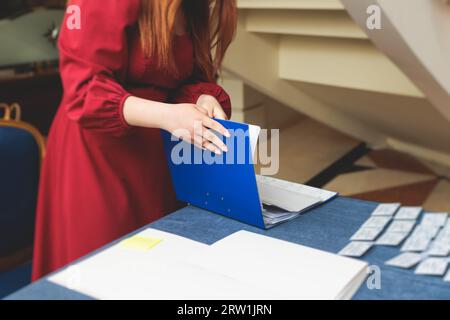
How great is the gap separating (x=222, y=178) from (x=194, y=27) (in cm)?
44

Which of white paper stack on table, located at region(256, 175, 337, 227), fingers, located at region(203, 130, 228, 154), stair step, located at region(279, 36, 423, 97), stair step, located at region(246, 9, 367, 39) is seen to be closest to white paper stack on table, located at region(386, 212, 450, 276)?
white paper stack on table, located at region(256, 175, 337, 227)

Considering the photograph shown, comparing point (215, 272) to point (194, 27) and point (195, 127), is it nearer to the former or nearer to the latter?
point (195, 127)

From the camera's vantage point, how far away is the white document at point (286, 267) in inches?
29.7

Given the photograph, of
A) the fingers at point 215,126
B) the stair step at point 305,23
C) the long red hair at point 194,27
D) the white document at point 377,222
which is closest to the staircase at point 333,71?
the stair step at point 305,23

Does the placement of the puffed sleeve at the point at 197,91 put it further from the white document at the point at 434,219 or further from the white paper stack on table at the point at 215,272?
the white document at the point at 434,219

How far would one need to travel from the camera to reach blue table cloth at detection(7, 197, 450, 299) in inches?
30.3

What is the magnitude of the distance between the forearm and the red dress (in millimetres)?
17

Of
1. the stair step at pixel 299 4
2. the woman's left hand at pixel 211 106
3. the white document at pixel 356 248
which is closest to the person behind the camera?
the white document at pixel 356 248

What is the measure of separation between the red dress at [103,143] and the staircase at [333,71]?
838 mm

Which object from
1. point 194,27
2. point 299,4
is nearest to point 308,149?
point 299,4

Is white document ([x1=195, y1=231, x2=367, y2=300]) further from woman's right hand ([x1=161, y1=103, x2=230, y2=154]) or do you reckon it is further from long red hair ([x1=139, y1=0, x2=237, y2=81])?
long red hair ([x1=139, y1=0, x2=237, y2=81])

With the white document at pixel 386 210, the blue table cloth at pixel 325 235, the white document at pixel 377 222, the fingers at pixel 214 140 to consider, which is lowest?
the blue table cloth at pixel 325 235

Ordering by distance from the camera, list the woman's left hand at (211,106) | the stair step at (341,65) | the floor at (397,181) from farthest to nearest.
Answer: the floor at (397,181)
the stair step at (341,65)
the woman's left hand at (211,106)

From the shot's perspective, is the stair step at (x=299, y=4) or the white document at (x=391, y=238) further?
the stair step at (x=299, y=4)
